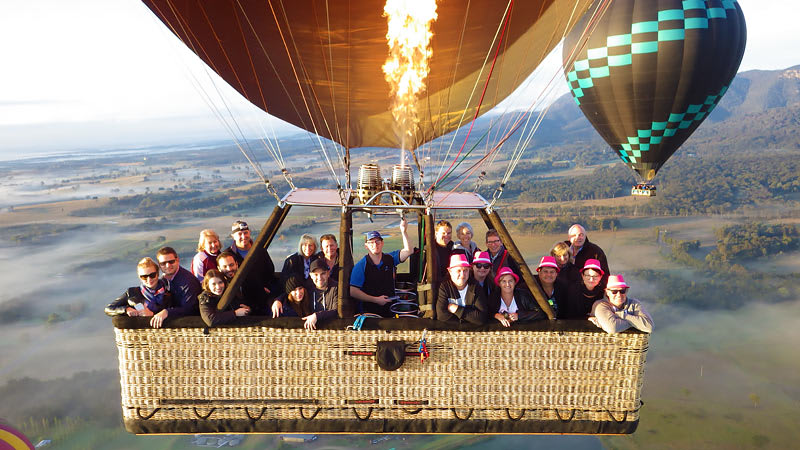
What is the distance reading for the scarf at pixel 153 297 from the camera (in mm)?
3713

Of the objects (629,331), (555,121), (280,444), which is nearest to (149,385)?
(629,331)

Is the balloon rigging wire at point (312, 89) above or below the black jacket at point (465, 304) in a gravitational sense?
above

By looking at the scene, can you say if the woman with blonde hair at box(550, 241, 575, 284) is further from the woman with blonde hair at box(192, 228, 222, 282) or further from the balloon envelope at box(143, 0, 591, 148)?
the woman with blonde hair at box(192, 228, 222, 282)

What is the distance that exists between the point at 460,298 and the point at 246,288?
5.33 feet

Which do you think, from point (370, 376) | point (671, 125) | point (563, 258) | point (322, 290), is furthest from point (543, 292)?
point (671, 125)

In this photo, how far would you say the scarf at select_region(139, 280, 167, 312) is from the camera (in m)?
3.71

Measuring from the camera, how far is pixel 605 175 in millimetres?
79250

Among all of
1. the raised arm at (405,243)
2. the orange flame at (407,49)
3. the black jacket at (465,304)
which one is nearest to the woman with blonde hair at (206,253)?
the raised arm at (405,243)

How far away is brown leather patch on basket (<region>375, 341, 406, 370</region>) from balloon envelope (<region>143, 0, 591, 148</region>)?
3.31 m

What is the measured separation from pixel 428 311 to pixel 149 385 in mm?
1889

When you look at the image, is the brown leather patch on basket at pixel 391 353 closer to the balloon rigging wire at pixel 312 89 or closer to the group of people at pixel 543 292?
the group of people at pixel 543 292

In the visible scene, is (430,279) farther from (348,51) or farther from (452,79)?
(452,79)

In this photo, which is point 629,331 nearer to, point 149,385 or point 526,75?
point 149,385

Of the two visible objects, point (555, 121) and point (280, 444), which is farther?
point (555, 121)
